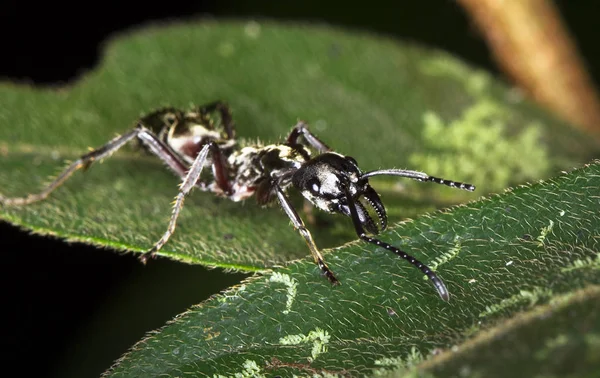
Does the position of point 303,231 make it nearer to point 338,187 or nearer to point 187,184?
point 338,187

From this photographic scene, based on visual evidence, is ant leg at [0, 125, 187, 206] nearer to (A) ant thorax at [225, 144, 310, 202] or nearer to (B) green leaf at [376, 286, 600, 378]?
(A) ant thorax at [225, 144, 310, 202]

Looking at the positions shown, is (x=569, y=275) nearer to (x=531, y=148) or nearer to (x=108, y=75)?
(x=531, y=148)

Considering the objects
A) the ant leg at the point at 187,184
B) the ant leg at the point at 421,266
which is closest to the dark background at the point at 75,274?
the ant leg at the point at 187,184

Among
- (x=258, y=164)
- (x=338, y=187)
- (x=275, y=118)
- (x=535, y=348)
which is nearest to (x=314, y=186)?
(x=338, y=187)

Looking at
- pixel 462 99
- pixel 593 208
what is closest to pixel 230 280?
pixel 462 99

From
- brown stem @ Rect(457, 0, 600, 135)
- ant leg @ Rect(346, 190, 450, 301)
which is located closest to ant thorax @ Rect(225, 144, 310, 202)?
ant leg @ Rect(346, 190, 450, 301)

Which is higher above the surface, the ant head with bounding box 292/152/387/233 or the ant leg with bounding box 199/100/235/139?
the ant leg with bounding box 199/100/235/139

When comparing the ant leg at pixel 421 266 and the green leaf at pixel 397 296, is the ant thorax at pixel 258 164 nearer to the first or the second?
the ant leg at pixel 421 266
